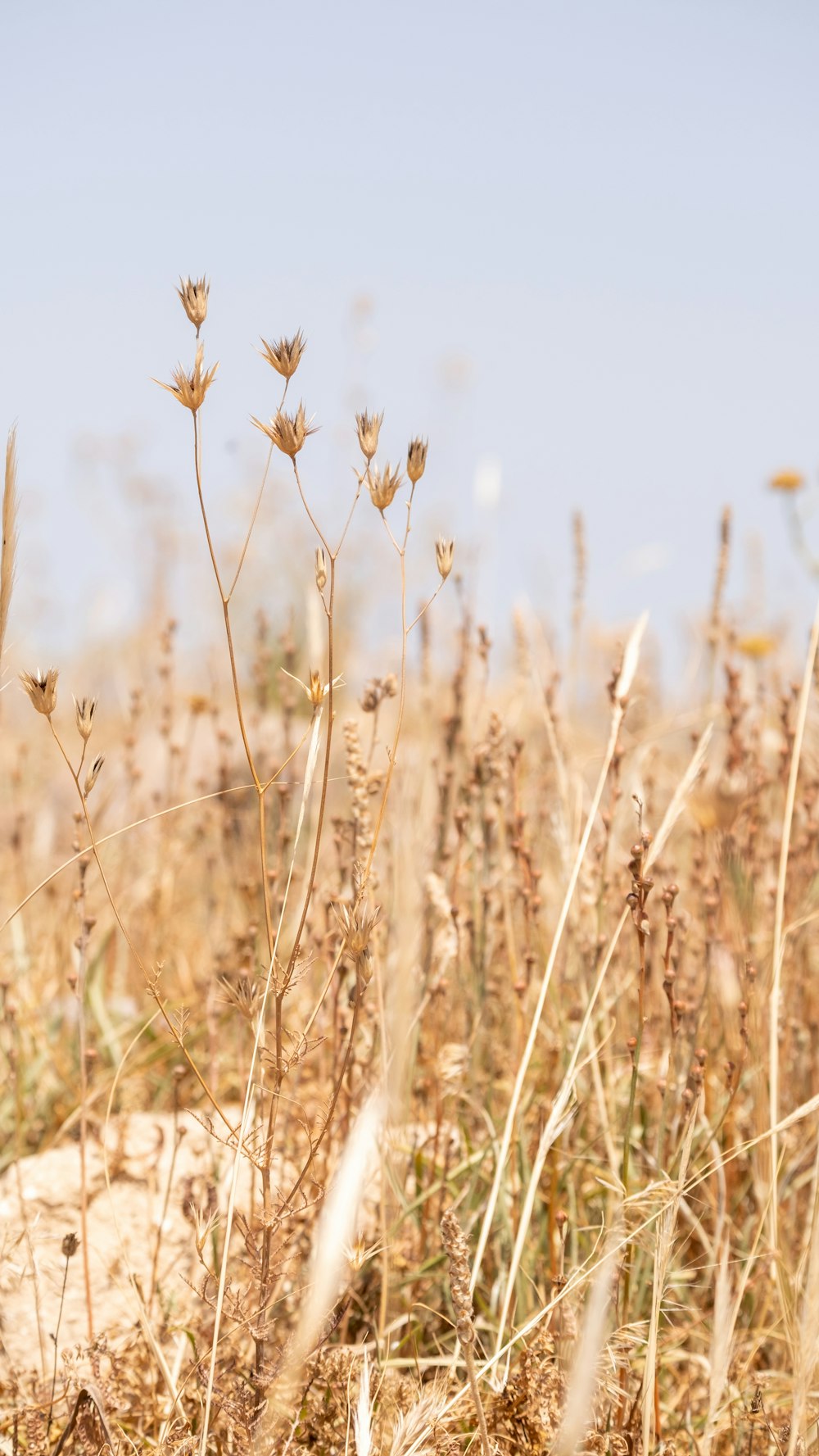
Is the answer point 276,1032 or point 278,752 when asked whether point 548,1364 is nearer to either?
point 276,1032

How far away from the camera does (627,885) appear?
1878mm

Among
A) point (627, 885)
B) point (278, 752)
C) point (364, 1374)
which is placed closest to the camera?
point (364, 1374)

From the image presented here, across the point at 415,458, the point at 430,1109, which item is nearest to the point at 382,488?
the point at 415,458

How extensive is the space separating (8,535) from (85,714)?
0.20 m

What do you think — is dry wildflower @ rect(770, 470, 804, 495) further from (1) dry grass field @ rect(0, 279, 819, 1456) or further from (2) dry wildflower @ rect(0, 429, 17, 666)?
(2) dry wildflower @ rect(0, 429, 17, 666)

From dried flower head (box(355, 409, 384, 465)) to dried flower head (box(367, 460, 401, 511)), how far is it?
15 mm

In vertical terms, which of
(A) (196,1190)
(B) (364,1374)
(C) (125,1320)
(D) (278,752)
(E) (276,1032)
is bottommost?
(C) (125,1320)

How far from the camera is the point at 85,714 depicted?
0.96 meters

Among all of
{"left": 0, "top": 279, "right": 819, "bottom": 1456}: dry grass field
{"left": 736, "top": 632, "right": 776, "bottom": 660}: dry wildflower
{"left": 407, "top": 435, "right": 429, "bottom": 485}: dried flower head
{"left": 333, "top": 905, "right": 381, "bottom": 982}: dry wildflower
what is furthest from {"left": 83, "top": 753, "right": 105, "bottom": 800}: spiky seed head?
{"left": 736, "top": 632, "right": 776, "bottom": 660}: dry wildflower

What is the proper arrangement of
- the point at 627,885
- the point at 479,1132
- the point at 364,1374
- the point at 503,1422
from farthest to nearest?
the point at 627,885
the point at 479,1132
the point at 503,1422
the point at 364,1374

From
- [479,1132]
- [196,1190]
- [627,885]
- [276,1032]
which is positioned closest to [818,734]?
[627,885]

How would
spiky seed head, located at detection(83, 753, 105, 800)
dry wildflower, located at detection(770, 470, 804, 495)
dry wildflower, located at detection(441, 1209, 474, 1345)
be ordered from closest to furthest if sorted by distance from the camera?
dry wildflower, located at detection(441, 1209, 474, 1345), spiky seed head, located at detection(83, 753, 105, 800), dry wildflower, located at detection(770, 470, 804, 495)

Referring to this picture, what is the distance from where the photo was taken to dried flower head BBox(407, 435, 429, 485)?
94cm

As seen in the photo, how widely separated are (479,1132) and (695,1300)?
1.27 ft
